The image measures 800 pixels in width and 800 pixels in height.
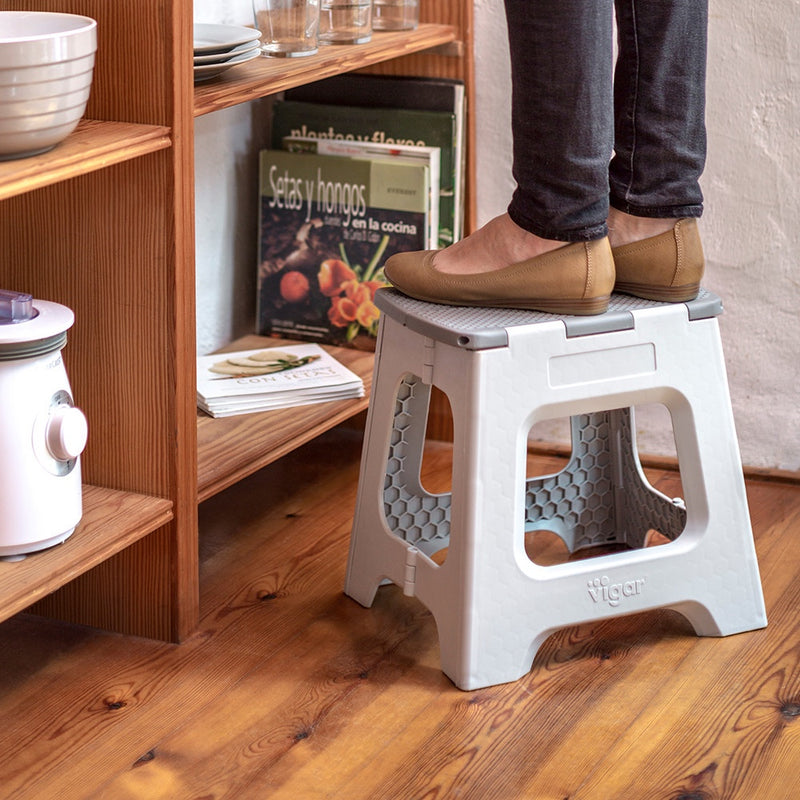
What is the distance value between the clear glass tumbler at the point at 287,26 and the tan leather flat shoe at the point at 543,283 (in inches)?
15.7

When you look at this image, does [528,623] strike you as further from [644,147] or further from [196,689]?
[644,147]

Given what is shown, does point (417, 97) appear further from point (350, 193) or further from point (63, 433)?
point (63, 433)

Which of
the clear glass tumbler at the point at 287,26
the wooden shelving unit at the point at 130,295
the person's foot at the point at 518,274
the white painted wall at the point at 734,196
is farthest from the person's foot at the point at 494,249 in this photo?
the white painted wall at the point at 734,196

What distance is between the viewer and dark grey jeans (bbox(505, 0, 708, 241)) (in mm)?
1159

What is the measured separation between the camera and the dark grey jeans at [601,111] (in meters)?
1.16

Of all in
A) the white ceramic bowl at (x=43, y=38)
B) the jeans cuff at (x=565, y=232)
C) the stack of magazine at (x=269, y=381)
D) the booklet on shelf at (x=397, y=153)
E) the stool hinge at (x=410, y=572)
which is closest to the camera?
the white ceramic bowl at (x=43, y=38)

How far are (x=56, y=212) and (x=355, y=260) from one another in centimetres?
71

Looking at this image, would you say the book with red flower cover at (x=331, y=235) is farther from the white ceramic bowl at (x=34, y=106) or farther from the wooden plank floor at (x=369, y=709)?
the white ceramic bowl at (x=34, y=106)

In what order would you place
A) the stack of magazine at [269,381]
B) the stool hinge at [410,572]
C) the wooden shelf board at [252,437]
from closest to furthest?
the stool hinge at [410,572] < the wooden shelf board at [252,437] < the stack of magazine at [269,381]

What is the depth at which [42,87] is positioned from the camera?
1.01 m

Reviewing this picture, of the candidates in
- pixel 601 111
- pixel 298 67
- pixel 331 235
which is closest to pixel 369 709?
pixel 601 111

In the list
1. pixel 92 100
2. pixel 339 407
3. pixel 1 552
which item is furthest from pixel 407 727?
pixel 92 100

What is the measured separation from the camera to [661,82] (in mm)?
1282

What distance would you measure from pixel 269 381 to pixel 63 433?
1.92 feet
